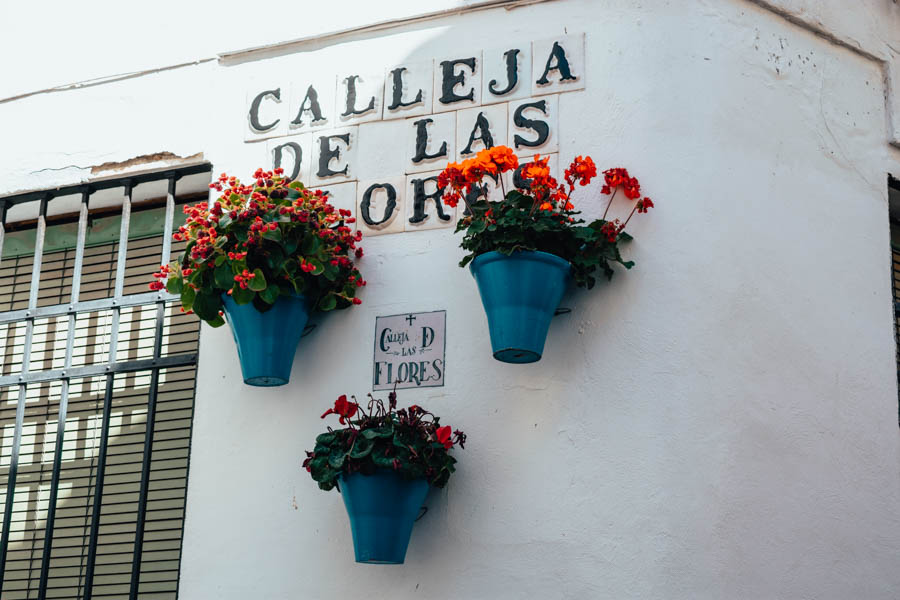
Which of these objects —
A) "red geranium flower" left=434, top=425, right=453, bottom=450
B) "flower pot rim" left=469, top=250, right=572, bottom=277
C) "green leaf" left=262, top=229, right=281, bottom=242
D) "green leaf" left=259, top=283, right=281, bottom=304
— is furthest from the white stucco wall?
"green leaf" left=262, top=229, right=281, bottom=242

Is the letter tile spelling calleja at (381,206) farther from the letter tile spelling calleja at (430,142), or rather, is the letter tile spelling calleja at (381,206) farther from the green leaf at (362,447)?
the green leaf at (362,447)

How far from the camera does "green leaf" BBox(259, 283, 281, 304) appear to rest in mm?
4609

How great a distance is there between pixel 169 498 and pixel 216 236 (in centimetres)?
129

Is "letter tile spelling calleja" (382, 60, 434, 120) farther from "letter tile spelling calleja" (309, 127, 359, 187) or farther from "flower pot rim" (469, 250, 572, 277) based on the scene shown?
"flower pot rim" (469, 250, 572, 277)

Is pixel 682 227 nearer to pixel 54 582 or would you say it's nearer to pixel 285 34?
pixel 285 34

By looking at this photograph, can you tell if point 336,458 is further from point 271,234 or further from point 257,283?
point 271,234

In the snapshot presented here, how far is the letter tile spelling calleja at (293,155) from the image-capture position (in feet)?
17.0

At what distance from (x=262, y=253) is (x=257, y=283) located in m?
0.15

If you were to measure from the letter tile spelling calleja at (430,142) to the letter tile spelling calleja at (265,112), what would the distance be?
0.60m

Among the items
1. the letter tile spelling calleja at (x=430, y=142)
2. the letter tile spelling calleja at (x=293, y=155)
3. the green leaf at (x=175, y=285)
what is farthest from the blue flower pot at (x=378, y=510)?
the letter tile spelling calleja at (x=293, y=155)

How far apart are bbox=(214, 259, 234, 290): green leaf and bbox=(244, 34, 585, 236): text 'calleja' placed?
64 cm

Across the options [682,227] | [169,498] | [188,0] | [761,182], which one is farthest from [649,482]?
[188,0]

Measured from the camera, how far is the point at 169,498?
532 cm

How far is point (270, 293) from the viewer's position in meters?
4.62
